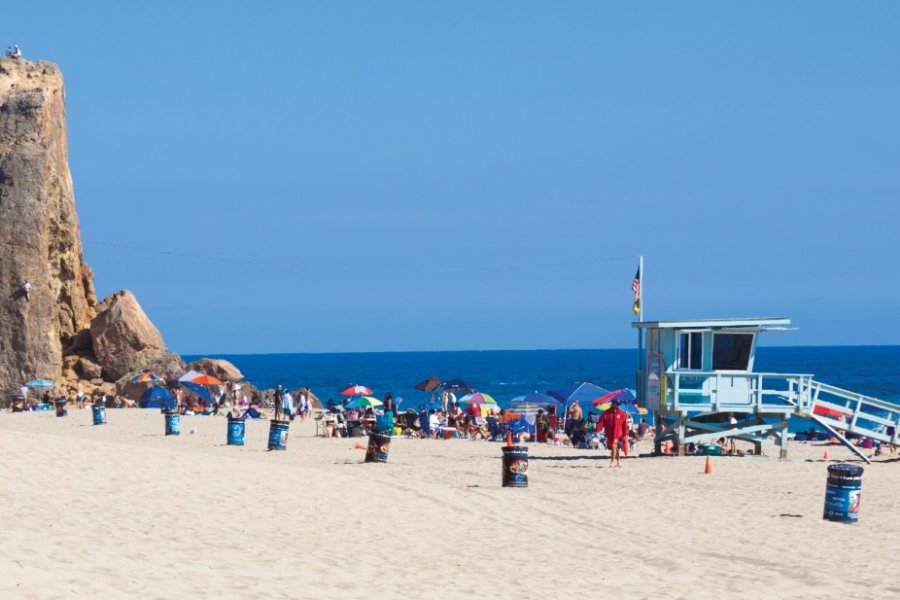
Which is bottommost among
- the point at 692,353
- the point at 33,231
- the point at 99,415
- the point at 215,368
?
the point at 99,415

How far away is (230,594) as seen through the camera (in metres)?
9.65

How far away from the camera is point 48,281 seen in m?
51.0

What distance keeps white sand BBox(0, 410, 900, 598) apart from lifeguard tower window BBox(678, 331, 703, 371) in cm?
350

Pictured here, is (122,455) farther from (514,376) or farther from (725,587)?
(514,376)

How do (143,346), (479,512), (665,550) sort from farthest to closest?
(143,346) < (479,512) < (665,550)

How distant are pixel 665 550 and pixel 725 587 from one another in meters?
2.15

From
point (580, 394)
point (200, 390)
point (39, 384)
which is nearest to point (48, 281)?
point (39, 384)

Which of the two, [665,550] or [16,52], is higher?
[16,52]

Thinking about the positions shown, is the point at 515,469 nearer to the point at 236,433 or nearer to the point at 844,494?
the point at 844,494

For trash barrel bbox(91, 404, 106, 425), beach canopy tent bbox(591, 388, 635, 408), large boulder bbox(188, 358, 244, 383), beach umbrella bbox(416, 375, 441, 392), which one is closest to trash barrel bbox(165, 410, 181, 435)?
trash barrel bbox(91, 404, 106, 425)

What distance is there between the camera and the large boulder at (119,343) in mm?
53812

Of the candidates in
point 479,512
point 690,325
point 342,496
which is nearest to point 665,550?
point 479,512

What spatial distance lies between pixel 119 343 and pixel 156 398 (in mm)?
8916

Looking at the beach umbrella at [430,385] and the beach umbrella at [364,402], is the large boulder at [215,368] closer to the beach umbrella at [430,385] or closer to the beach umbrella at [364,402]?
the beach umbrella at [430,385]
